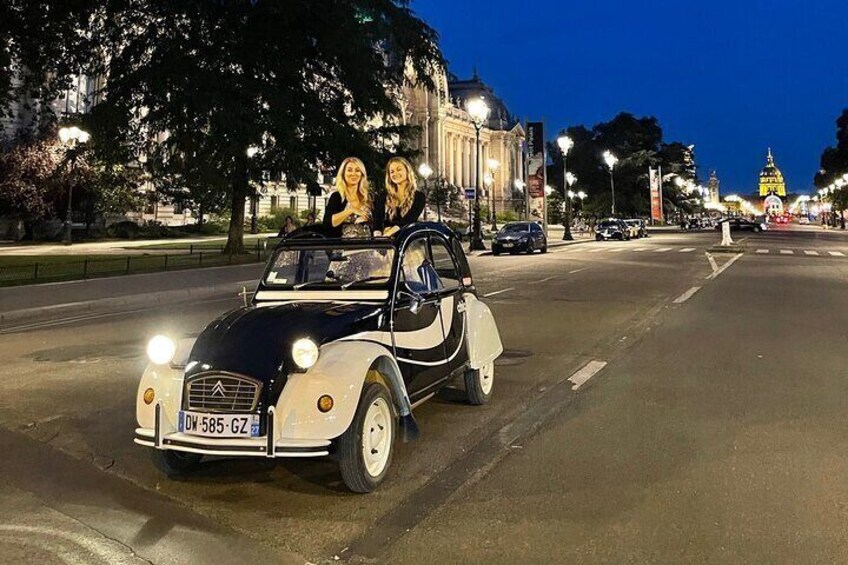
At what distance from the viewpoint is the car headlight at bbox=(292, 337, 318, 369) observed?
4.58 m

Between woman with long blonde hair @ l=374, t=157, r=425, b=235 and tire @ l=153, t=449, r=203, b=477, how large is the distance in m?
2.52

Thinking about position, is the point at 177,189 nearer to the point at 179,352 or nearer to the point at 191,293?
the point at 191,293

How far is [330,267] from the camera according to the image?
19.5 feet

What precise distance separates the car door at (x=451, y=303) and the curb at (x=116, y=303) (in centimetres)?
1032

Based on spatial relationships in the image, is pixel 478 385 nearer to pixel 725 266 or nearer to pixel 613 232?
pixel 725 266

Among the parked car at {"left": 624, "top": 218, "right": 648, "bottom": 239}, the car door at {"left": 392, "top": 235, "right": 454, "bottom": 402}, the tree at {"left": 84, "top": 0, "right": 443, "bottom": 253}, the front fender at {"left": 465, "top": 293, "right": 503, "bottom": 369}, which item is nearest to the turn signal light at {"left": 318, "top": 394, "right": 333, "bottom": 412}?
the car door at {"left": 392, "top": 235, "right": 454, "bottom": 402}

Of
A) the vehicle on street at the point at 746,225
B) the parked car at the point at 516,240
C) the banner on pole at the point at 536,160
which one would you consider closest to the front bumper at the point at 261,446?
the parked car at the point at 516,240

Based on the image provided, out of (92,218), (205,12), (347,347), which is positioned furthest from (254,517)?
(92,218)

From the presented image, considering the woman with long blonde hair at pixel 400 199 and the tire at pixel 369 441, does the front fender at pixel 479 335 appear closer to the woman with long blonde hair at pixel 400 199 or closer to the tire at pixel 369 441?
the woman with long blonde hair at pixel 400 199

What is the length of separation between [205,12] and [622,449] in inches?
1184

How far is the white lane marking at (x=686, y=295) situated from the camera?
1611cm

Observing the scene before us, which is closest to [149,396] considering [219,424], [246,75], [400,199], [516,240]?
[219,424]

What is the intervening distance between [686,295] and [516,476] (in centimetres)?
1347

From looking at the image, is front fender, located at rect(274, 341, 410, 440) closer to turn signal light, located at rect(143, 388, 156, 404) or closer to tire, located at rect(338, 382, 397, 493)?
tire, located at rect(338, 382, 397, 493)
